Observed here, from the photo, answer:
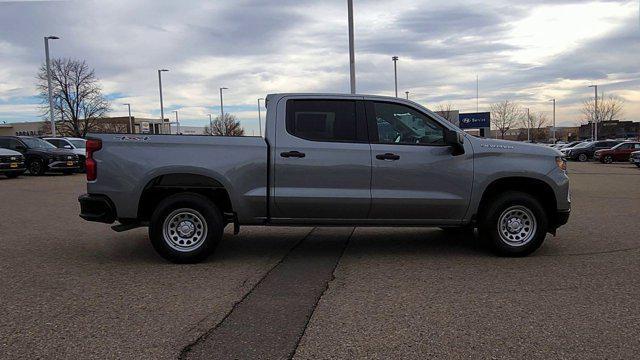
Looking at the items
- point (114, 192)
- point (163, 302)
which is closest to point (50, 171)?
point (114, 192)

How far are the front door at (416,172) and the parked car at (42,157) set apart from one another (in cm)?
1965

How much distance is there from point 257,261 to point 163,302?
1.76 metres

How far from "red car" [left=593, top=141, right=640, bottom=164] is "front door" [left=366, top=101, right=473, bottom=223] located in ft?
112

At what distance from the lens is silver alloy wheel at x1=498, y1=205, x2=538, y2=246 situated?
21.4 feet

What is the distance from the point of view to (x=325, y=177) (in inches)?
245

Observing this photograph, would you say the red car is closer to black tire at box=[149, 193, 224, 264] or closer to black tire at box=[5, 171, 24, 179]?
black tire at box=[5, 171, 24, 179]

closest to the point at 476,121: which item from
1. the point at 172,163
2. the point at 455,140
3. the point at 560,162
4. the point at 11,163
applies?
the point at 11,163

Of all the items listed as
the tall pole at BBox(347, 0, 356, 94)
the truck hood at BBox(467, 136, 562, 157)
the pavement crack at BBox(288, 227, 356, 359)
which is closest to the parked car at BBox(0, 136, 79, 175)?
the tall pole at BBox(347, 0, 356, 94)

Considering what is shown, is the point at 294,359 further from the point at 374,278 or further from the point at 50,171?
the point at 50,171

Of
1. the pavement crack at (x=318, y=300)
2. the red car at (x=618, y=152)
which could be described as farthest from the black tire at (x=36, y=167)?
the red car at (x=618, y=152)

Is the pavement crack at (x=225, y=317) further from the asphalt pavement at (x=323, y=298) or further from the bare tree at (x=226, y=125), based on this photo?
the bare tree at (x=226, y=125)

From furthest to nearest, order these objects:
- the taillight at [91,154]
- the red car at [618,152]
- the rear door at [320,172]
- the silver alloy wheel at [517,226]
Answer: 1. the red car at [618,152]
2. the silver alloy wheel at [517,226]
3. the rear door at [320,172]
4. the taillight at [91,154]

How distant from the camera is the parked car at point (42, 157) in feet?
73.1

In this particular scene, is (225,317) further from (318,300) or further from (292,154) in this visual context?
(292,154)
